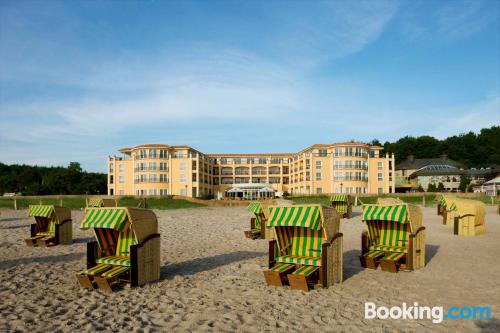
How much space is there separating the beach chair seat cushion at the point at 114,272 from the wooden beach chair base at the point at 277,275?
11.5 feet

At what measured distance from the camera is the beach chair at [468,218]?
17406 mm

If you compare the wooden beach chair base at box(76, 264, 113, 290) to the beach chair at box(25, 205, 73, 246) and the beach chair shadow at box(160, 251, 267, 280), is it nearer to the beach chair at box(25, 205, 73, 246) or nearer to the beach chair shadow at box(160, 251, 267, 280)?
the beach chair shadow at box(160, 251, 267, 280)

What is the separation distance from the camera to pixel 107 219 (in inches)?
338

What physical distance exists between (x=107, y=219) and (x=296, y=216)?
4624 mm

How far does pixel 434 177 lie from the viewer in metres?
84.6

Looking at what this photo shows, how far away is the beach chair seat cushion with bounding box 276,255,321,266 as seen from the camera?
8.59 metres

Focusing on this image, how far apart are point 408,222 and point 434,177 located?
84.2m

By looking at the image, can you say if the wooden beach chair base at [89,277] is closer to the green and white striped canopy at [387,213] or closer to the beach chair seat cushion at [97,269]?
the beach chair seat cushion at [97,269]

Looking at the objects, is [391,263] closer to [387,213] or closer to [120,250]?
[387,213]

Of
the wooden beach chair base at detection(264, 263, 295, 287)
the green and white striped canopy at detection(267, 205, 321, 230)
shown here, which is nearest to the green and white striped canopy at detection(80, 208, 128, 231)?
the green and white striped canopy at detection(267, 205, 321, 230)

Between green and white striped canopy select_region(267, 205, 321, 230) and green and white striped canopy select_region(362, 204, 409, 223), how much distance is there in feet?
8.55

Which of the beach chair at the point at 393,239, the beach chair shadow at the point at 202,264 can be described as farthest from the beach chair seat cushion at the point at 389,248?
Answer: the beach chair shadow at the point at 202,264

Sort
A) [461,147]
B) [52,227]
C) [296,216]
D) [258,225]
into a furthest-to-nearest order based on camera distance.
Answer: [461,147] → [258,225] → [52,227] → [296,216]

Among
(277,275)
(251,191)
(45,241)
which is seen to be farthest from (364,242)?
(251,191)
